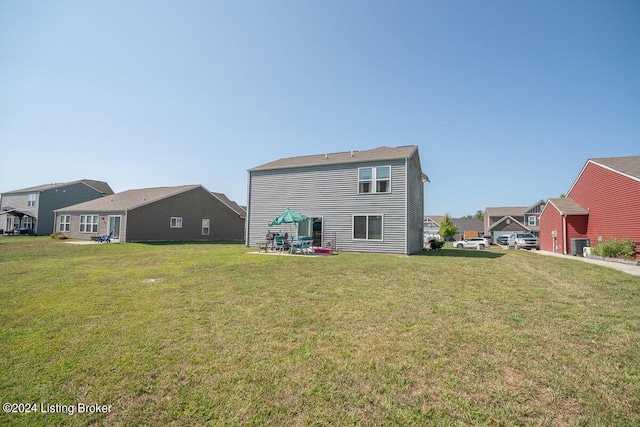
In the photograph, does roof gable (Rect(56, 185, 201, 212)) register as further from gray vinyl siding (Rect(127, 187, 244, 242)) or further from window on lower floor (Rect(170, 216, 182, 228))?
window on lower floor (Rect(170, 216, 182, 228))

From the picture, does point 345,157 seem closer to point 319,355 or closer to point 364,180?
point 364,180

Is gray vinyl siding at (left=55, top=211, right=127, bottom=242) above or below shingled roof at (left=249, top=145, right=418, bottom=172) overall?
below

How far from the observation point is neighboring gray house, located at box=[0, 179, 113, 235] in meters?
35.2

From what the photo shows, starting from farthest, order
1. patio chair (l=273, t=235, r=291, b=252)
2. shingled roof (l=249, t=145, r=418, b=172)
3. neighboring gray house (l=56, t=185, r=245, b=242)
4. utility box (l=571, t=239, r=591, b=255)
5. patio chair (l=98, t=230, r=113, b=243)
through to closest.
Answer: neighboring gray house (l=56, t=185, r=245, b=242)
patio chair (l=98, t=230, r=113, b=243)
utility box (l=571, t=239, r=591, b=255)
shingled roof (l=249, t=145, r=418, b=172)
patio chair (l=273, t=235, r=291, b=252)

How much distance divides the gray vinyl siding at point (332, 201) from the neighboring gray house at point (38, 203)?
109 feet

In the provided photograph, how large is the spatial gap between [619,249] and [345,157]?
16.8m

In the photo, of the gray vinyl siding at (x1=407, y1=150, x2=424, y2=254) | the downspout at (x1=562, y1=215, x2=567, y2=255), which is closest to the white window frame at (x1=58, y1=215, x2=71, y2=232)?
the gray vinyl siding at (x1=407, y1=150, x2=424, y2=254)

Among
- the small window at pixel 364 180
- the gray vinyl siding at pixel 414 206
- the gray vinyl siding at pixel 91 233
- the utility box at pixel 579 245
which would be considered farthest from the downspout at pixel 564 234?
the gray vinyl siding at pixel 91 233

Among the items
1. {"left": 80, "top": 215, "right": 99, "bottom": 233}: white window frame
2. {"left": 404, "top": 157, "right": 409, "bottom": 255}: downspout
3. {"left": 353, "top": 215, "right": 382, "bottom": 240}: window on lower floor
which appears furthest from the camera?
{"left": 80, "top": 215, "right": 99, "bottom": 233}: white window frame

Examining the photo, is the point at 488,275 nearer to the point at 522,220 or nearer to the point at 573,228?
the point at 573,228

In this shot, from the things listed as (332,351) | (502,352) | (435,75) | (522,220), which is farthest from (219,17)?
(522,220)

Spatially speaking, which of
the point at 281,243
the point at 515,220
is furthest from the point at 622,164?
the point at 515,220

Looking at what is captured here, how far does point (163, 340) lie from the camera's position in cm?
414

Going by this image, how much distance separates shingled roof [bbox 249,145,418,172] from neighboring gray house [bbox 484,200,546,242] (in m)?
47.1
